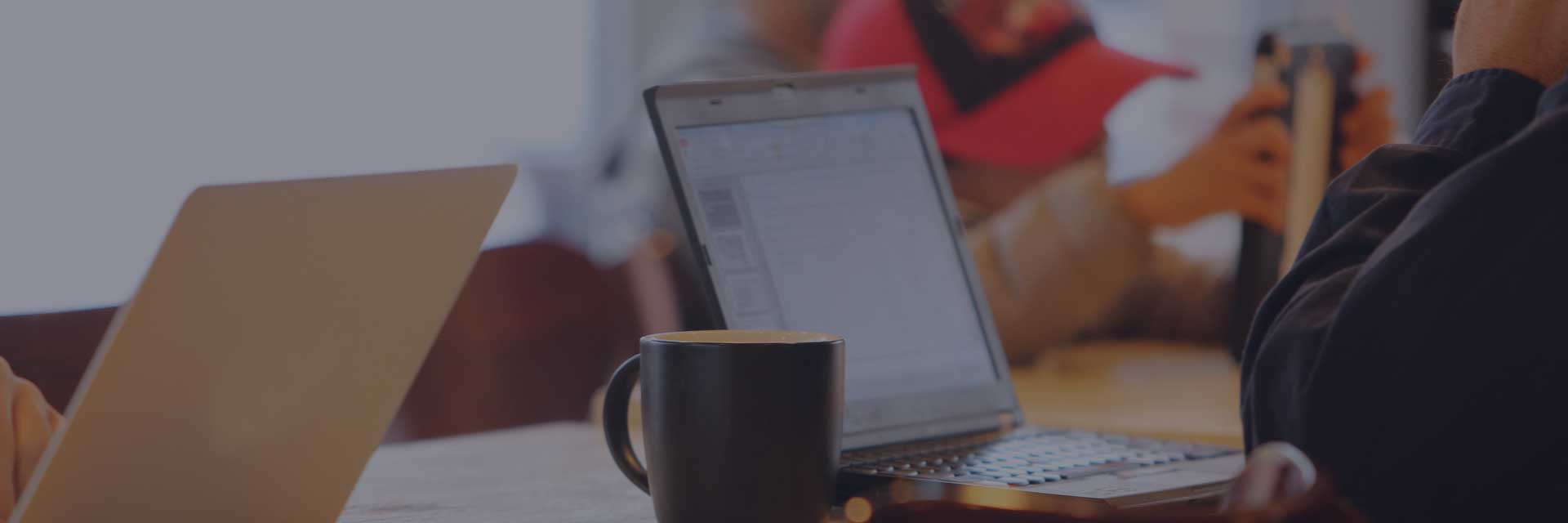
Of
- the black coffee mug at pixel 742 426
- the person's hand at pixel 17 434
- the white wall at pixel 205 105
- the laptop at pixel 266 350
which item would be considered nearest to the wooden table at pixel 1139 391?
the black coffee mug at pixel 742 426

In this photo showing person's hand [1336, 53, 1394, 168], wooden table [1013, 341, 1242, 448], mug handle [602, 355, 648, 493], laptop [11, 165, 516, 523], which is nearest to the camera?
laptop [11, 165, 516, 523]

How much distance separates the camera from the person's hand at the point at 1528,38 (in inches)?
26.8

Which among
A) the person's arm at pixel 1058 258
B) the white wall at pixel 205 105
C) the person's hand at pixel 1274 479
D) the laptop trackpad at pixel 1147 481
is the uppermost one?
the person's hand at pixel 1274 479

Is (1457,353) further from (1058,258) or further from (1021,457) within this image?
(1058,258)

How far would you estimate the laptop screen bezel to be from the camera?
2.80ft

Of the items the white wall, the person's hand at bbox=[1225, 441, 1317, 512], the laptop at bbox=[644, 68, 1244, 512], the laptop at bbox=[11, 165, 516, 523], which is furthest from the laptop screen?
the white wall

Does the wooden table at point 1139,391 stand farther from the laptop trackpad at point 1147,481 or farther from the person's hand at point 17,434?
the person's hand at point 17,434

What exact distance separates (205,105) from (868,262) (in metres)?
1.86

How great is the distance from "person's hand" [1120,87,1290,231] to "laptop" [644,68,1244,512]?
672 millimetres

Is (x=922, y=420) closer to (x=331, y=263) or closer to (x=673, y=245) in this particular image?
(x=331, y=263)

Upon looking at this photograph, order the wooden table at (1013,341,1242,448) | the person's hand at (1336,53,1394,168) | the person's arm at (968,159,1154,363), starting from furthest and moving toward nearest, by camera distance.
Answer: the person's arm at (968,159,1154,363) < the person's hand at (1336,53,1394,168) < the wooden table at (1013,341,1242,448)

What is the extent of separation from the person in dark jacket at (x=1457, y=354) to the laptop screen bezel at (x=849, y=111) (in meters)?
0.29

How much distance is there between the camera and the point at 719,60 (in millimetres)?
2090

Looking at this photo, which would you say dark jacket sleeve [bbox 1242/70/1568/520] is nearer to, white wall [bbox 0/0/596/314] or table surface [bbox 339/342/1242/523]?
table surface [bbox 339/342/1242/523]
